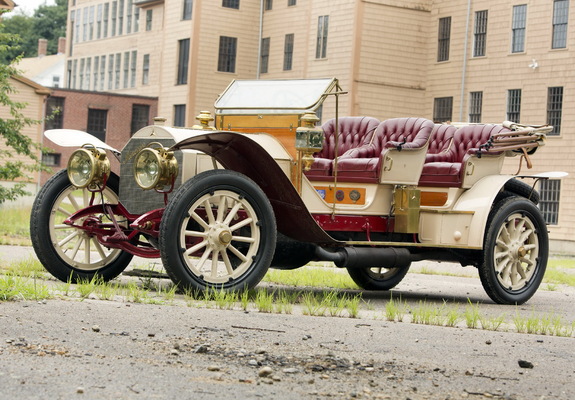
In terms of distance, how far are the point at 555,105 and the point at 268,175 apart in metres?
28.2

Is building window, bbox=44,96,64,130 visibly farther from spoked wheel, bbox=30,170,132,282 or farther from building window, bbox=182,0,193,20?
spoked wheel, bbox=30,170,132,282

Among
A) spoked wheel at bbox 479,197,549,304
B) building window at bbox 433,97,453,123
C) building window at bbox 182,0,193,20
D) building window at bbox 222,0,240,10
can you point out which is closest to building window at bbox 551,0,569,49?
building window at bbox 433,97,453,123

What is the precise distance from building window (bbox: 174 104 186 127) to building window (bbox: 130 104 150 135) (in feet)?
29.9

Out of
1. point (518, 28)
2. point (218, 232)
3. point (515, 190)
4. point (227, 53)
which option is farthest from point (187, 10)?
point (218, 232)

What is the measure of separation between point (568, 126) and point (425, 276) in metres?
21.2

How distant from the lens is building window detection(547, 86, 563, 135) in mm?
35959

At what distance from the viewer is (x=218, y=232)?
349 inches

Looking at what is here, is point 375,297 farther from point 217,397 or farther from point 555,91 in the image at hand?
point 555,91

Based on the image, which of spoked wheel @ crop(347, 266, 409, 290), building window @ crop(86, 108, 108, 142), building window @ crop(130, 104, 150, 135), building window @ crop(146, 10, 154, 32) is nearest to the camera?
spoked wheel @ crop(347, 266, 409, 290)

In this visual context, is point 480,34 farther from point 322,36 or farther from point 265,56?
point 265,56

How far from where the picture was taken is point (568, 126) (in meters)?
35.2

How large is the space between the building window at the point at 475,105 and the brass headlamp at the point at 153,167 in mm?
30555

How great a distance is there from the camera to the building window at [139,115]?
59.9 m

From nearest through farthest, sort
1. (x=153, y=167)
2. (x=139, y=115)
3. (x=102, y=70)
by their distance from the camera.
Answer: (x=153, y=167) → (x=139, y=115) → (x=102, y=70)
